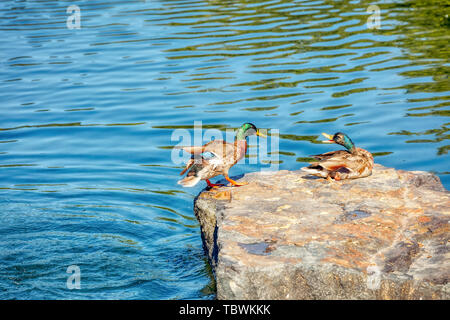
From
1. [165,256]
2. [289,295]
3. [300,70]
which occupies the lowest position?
[165,256]

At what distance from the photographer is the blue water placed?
246 inches

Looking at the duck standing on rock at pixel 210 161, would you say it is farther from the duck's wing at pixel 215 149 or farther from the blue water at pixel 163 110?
the blue water at pixel 163 110

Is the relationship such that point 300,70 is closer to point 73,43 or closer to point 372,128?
point 372,128

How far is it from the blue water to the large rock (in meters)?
0.79

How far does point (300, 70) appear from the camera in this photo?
12.0m

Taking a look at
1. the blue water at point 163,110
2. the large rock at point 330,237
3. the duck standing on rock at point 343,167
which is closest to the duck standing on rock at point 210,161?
the large rock at point 330,237

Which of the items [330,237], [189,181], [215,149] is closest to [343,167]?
[215,149]

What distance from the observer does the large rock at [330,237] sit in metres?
4.31

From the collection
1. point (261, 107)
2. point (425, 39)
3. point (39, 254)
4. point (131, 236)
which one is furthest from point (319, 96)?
point (39, 254)

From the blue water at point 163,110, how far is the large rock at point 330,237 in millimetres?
790

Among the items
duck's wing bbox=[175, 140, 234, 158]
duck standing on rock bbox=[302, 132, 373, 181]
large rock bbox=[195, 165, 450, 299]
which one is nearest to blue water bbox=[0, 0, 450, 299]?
large rock bbox=[195, 165, 450, 299]

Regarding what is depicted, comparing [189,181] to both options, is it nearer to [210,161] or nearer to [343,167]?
[210,161]

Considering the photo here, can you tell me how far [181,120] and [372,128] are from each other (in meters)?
2.95

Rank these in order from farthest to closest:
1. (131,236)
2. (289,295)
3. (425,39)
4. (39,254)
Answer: (425,39)
(131,236)
(39,254)
(289,295)
